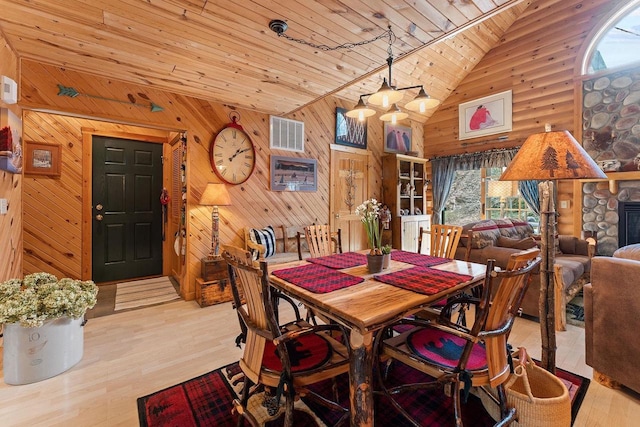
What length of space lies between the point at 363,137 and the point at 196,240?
11.0 feet

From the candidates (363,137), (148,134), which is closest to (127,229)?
(148,134)

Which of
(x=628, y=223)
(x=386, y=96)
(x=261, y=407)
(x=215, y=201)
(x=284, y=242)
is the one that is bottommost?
(x=261, y=407)

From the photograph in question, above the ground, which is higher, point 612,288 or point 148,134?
point 148,134

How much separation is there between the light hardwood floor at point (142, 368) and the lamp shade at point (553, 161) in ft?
4.53

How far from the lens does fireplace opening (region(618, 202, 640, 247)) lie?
13.0 ft

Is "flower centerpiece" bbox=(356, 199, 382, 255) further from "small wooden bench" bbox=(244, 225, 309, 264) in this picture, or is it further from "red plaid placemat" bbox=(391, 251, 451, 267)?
"small wooden bench" bbox=(244, 225, 309, 264)

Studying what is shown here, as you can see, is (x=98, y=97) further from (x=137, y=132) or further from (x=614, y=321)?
(x=614, y=321)

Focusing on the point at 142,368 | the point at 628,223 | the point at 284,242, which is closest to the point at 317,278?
the point at 142,368

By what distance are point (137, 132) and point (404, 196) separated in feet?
15.2

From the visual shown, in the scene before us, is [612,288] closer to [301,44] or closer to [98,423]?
[301,44]

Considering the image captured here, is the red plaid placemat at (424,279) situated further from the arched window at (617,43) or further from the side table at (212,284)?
the arched window at (617,43)

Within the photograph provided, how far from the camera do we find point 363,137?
532cm

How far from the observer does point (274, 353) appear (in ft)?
4.94

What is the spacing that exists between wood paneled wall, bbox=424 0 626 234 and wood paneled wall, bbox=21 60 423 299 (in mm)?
3637
